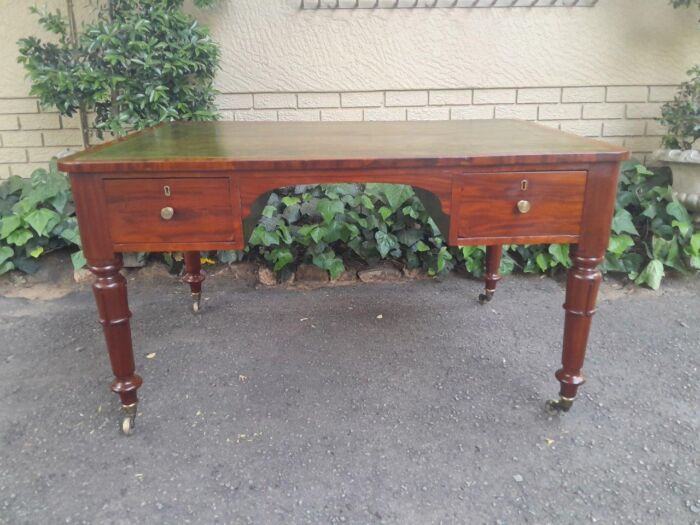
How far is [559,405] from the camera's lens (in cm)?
176

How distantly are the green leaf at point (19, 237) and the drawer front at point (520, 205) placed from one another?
2.40 m

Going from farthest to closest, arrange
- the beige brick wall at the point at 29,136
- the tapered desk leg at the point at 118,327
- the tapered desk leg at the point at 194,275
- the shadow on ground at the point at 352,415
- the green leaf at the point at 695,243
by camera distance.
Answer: the beige brick wall at the point at 29,136 → the green leaf at the point at 695,243 → the tapered desk leg at the point at 194,275 → the tapered desk leg at the point at 118,327 → the shadow on ground at the point at 352,415

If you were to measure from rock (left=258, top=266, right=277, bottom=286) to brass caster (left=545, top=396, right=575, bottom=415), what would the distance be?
1.63 m

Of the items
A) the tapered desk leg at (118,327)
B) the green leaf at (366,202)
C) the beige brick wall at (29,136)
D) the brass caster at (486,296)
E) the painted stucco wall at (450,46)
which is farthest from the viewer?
the beige brick wall at (29,136)

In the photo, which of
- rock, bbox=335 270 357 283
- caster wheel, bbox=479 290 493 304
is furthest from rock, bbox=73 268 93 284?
caster wheel, bbox=479 290 493 304

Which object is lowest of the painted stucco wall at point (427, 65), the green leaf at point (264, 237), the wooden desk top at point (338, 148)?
the green leaf at point (264, 237)

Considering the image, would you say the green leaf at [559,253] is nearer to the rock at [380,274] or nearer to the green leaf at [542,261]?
the green leaf at [542,261]

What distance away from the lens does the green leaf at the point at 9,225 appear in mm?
2793

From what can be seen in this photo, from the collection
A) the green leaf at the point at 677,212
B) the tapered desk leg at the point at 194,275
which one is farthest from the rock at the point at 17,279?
the green leaf at the point at 677,212

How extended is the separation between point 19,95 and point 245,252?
5.24 ft

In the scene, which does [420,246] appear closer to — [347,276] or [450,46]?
[347,276]

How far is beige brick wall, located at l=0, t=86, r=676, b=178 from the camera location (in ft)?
10.0

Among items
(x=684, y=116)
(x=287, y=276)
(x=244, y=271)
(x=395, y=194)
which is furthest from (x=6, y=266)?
(x=684, y=116)

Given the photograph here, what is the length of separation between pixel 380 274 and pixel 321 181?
1.55m
